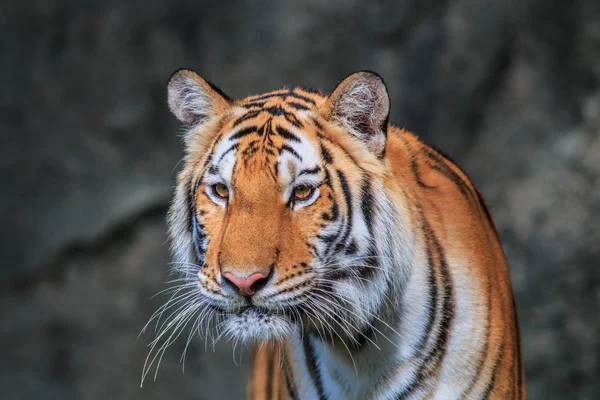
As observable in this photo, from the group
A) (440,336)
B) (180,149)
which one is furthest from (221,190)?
(180,149)

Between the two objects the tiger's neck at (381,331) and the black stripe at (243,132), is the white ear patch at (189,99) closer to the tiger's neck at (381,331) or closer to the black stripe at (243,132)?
the black stripe at (243,132)

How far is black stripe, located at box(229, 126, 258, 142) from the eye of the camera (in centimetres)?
215

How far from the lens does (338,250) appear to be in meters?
2.05

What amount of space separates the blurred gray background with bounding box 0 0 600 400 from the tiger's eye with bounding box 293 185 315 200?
2.13 meters

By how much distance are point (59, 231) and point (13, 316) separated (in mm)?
573

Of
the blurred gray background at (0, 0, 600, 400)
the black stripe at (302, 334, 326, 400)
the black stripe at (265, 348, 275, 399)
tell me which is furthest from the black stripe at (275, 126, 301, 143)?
the blurred gray background at (0, 0, 600, 400)

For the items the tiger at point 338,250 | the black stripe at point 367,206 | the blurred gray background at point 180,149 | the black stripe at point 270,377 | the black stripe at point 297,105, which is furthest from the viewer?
the blurred gray background at point 180,149

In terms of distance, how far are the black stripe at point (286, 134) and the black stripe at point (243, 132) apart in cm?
7

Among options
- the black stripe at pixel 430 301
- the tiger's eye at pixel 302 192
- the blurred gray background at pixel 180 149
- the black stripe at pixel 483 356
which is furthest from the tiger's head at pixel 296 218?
the blurred gray background at pixel 180 149

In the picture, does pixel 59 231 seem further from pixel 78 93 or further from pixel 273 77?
pixel 273 77

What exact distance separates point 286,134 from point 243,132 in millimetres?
126

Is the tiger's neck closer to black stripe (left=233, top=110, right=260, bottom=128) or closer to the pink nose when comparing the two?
the pink nose


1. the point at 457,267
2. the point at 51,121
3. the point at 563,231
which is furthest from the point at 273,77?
the point at 457,267

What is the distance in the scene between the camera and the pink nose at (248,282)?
6.14ft
